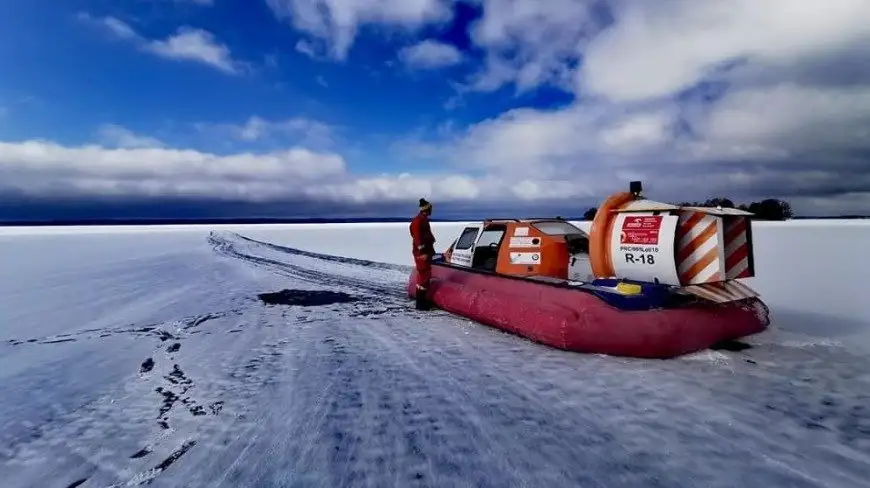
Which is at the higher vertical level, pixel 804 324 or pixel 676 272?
pixel 676 272

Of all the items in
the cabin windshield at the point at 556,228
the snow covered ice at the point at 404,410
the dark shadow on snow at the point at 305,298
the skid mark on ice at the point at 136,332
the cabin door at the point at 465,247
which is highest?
the cabin windshield at the point at 556,228

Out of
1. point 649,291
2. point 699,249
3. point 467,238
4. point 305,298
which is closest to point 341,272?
point 305,298

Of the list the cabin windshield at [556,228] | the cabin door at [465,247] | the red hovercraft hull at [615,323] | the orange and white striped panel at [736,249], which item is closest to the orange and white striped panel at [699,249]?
the red hovercraft hull at [615,323]

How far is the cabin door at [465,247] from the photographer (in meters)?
8.04

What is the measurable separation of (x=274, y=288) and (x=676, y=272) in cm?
771

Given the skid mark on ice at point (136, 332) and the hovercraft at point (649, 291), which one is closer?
the hovercraft at point (649, 291)

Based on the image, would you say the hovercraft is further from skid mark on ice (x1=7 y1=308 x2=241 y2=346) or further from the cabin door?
skid mark on ice (x1=7 y1=308 x2=241 y2=346)

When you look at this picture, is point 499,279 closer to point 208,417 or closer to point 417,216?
point 417,216

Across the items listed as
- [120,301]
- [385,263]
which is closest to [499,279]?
[120,301]

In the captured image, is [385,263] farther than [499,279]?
Yes

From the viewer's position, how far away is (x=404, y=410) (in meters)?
3.55

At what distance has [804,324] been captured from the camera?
5.96 metres

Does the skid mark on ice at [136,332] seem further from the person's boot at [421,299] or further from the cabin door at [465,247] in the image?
the cabin door at [465,247]

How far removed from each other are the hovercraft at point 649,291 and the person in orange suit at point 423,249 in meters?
1.75
